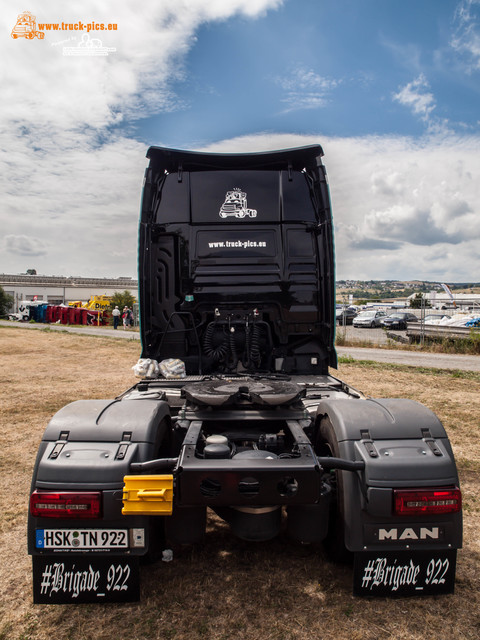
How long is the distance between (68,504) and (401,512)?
176 cm

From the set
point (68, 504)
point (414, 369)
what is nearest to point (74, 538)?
point (68, 504)

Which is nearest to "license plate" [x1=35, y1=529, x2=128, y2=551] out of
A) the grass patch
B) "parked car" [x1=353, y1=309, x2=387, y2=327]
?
the grass patch

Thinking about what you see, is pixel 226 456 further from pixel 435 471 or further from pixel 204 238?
pixel 204 238

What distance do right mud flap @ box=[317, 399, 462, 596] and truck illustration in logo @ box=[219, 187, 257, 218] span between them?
320 centimetres

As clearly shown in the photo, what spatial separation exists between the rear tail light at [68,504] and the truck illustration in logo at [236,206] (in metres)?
3.57

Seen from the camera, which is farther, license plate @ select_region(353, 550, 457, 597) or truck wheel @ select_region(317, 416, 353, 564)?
truck wheel @ select_region(317, 416, 353, 564)

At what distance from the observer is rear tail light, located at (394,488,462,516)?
2580 mm

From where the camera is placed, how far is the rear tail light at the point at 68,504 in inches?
100

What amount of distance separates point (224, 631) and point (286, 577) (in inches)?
24.9

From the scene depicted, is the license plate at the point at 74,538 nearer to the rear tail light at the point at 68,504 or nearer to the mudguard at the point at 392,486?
the rear tail light at the point at 68,504

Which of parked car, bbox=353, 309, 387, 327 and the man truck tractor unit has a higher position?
the man truck tractor unit

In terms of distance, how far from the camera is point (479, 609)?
2.79 m

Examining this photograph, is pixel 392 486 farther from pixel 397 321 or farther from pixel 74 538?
pixel 397 321

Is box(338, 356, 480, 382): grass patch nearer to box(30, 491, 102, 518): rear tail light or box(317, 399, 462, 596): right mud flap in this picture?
box(317, 399, 462, 596): right mud flap
